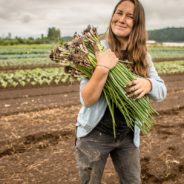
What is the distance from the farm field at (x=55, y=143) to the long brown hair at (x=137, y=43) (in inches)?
92.1

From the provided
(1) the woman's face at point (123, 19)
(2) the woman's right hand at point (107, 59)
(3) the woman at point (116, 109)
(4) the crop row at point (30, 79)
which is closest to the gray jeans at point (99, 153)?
(3) the woman at point (116, 109)

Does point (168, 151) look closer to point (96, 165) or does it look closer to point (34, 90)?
point (96, 165)

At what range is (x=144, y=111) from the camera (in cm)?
270

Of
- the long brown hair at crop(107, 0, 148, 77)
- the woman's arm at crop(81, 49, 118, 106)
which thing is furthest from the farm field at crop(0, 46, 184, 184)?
the woman's arm at crop(81, 49, 118, 106)

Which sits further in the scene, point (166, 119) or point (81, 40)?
point (166, 119)

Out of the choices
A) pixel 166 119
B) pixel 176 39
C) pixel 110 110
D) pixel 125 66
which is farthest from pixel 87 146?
pixel 176 39

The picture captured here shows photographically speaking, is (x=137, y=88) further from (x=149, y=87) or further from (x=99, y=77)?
(x=99, y=77)

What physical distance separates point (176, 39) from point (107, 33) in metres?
94.6

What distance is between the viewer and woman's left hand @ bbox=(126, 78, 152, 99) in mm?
2537

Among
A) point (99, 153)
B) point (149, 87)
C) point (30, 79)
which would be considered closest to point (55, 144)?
point (99, 153)

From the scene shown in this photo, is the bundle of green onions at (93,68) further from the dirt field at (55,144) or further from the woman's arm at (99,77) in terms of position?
the dirt field at (55,144)

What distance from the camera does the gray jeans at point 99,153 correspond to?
8.82 ft

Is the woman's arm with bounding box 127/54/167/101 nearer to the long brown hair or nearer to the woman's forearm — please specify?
the long brown hair

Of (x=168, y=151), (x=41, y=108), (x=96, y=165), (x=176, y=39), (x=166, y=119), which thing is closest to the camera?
(x=96, y=165)
